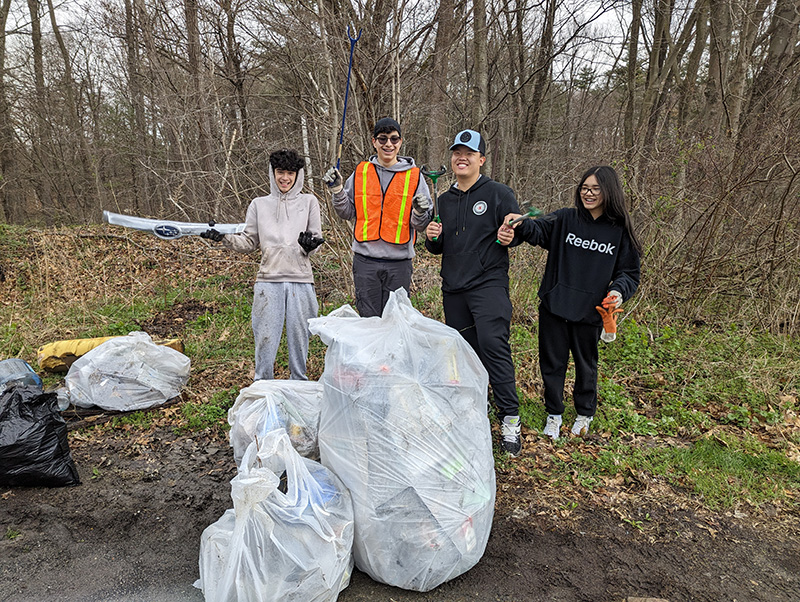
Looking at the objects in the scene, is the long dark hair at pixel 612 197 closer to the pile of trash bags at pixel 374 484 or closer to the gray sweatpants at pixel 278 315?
the pile of trash bags at pixel 374 484

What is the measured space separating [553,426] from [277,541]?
2.05 meters

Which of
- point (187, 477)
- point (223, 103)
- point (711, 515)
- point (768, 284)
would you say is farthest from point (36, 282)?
point (768, 284)

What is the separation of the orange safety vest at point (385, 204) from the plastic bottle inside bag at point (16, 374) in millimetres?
2414

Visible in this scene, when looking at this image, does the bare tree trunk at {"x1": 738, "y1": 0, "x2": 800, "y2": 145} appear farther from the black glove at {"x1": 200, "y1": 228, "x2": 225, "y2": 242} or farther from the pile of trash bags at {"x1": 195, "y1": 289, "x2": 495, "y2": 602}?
the black glove at {"x1": 200, "y1": 228, "x2": 225, "y2": 242}

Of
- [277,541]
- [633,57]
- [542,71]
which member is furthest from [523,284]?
[542,71]

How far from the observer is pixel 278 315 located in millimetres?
3457

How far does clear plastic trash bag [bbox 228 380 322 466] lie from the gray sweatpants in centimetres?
62

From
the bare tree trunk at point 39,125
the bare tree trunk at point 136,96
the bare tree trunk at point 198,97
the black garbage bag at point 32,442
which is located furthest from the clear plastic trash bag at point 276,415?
the bare tree trunk at point 39,125

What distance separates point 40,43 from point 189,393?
12.2m

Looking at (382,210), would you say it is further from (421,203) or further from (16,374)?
(16,374)

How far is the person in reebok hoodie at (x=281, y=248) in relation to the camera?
11.1 ft

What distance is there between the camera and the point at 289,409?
9.00 ft

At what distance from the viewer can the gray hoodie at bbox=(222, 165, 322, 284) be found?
3396mm

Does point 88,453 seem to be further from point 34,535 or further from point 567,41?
point 567,41
